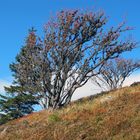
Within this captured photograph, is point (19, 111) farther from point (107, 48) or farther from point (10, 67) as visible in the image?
point (107, 48)

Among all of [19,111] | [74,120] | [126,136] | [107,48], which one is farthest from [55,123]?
[19,111]

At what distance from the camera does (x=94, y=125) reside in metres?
16.5

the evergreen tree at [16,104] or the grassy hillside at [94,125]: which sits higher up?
the evergreen tree at [16,104]

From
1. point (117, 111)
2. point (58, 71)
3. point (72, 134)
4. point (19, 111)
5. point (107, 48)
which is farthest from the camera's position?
point (19, 111)

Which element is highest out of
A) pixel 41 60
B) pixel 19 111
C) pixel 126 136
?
pixel 19 111

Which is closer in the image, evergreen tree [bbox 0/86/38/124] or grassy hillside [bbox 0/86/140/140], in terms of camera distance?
grassy hillside [bbox 0/86/140/140]

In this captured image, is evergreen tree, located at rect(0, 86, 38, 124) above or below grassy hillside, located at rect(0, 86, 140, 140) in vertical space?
above

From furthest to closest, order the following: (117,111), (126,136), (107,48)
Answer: (107,48), (117,111), (126,136)

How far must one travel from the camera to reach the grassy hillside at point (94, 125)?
15180mm

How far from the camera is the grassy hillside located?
15180 mm

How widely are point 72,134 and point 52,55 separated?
11918mm

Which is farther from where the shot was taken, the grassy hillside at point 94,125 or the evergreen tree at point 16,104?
the evergreen tree at point 16,104

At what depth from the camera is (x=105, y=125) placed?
52.5ft

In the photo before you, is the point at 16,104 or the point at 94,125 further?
the point at 16,104
